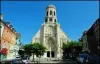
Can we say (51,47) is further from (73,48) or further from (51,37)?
(73,48)

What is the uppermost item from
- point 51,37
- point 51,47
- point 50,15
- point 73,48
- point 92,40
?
point 50,15

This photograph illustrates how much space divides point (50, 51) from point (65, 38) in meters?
7.82

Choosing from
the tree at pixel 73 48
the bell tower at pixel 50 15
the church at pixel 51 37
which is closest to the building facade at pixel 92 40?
the tree at pixel 73 48

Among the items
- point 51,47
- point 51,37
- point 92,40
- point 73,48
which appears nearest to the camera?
point 92,40

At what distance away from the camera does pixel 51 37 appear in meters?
91.8

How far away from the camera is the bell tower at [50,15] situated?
9481 centimetres

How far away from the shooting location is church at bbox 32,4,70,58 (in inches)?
3524

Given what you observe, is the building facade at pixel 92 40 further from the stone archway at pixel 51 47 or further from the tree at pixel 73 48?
the stone archway at pixel 51 47

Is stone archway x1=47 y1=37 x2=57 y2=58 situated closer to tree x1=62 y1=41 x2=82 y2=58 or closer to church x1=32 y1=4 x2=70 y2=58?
church x1=32 y1=4 x2=70 y2=58

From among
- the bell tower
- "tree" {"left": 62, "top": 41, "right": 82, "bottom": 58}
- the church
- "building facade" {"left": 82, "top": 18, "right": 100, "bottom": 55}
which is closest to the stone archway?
the church

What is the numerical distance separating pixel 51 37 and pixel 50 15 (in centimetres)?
953

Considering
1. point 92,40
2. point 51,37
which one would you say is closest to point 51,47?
point 51,37

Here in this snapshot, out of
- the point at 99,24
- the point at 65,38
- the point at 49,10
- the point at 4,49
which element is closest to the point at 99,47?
the point at 99,24

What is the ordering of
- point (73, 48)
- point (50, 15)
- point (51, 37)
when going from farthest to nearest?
point (50, 15)
point (51, 37)
point (73, 48)
